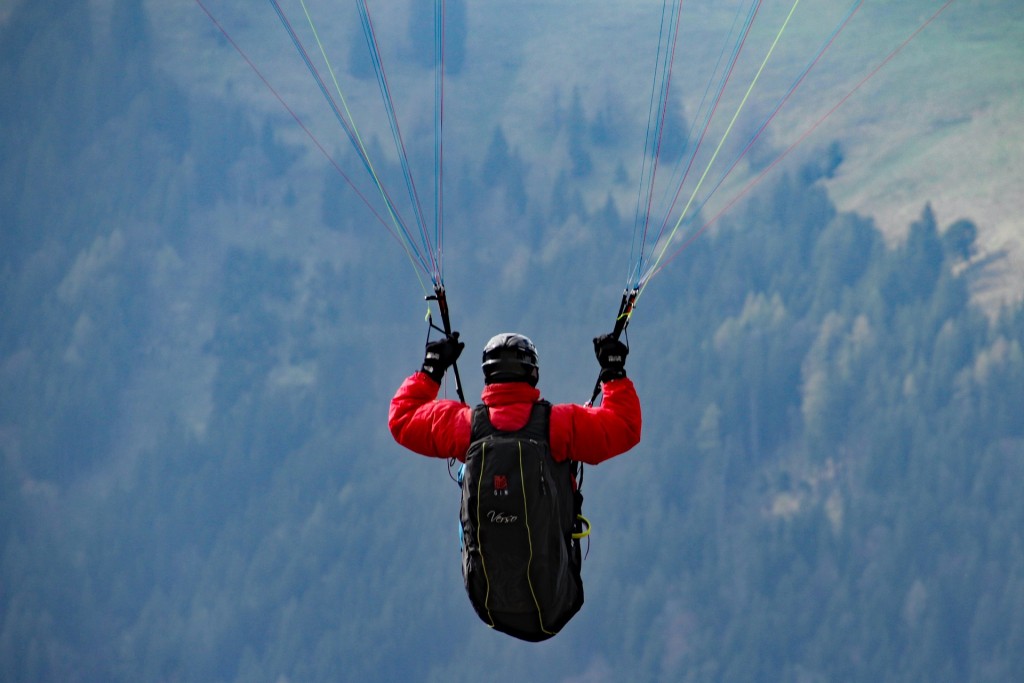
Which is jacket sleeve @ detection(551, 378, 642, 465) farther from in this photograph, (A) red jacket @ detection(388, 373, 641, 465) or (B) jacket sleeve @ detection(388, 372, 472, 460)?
(B) jacket sleeve @ detection(388, 372, 472, 460)

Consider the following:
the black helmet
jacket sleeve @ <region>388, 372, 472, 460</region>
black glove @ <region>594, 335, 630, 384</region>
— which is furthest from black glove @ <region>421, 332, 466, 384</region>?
black glove @ <region>594, 335, 630, 384</region>

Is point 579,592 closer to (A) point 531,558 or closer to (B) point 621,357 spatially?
(A) point 531,558

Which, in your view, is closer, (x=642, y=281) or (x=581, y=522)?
(x=581, y=522)

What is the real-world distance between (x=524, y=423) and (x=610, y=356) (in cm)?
99

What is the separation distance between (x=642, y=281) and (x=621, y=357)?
860 mm

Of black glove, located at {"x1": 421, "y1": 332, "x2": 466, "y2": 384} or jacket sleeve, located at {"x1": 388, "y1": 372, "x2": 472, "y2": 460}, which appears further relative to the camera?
black glove, located at {"x1": 421, "y1": 332, "x2": 466, "y2": 384}

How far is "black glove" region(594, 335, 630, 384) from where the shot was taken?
29.2ft

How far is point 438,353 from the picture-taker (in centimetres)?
920

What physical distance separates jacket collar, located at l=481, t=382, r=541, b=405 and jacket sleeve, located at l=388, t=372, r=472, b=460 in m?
0.21

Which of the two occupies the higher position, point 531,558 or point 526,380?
point 526,380

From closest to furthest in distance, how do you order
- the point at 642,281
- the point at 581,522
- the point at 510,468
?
1. the point at 510,468
2. the point at 581,522
3. the point at 642,281

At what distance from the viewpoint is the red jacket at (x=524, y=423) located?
8383mm

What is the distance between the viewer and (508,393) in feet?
27.7

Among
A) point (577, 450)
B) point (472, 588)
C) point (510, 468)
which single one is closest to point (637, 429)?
point (577, 450)
